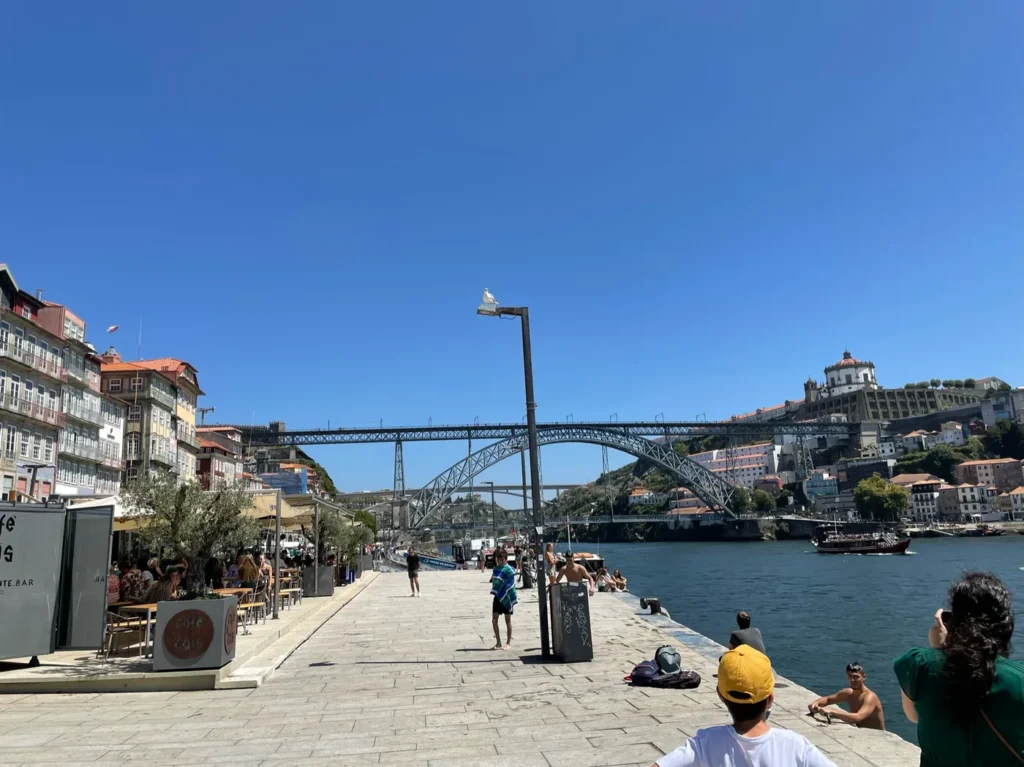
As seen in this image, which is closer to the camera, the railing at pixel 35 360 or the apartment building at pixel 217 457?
the railing at pixel 35 360

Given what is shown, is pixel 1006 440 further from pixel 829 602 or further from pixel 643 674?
pixel 643 674

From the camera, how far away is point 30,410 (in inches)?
997

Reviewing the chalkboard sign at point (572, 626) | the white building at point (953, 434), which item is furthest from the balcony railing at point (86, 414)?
the white building at point (953, 434)

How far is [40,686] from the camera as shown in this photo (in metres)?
6.36

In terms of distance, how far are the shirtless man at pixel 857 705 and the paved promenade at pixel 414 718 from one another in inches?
7.8

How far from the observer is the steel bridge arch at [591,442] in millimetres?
78875

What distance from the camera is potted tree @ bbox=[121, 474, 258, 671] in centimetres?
648

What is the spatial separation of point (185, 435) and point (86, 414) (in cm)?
1230

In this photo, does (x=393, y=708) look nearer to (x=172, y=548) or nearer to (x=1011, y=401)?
(x=172, y=548)

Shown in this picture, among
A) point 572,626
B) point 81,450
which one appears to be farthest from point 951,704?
point 81,450

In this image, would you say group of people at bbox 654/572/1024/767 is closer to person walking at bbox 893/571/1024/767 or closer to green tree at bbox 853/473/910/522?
person walking at bbox 893/571/1024/767

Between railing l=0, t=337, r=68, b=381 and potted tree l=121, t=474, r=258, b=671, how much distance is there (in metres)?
19.5

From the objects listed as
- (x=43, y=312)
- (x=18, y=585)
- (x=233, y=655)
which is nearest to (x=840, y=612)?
(x=233, y=655)

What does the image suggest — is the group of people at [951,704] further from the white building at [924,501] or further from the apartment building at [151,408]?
the white building at [924,501]
